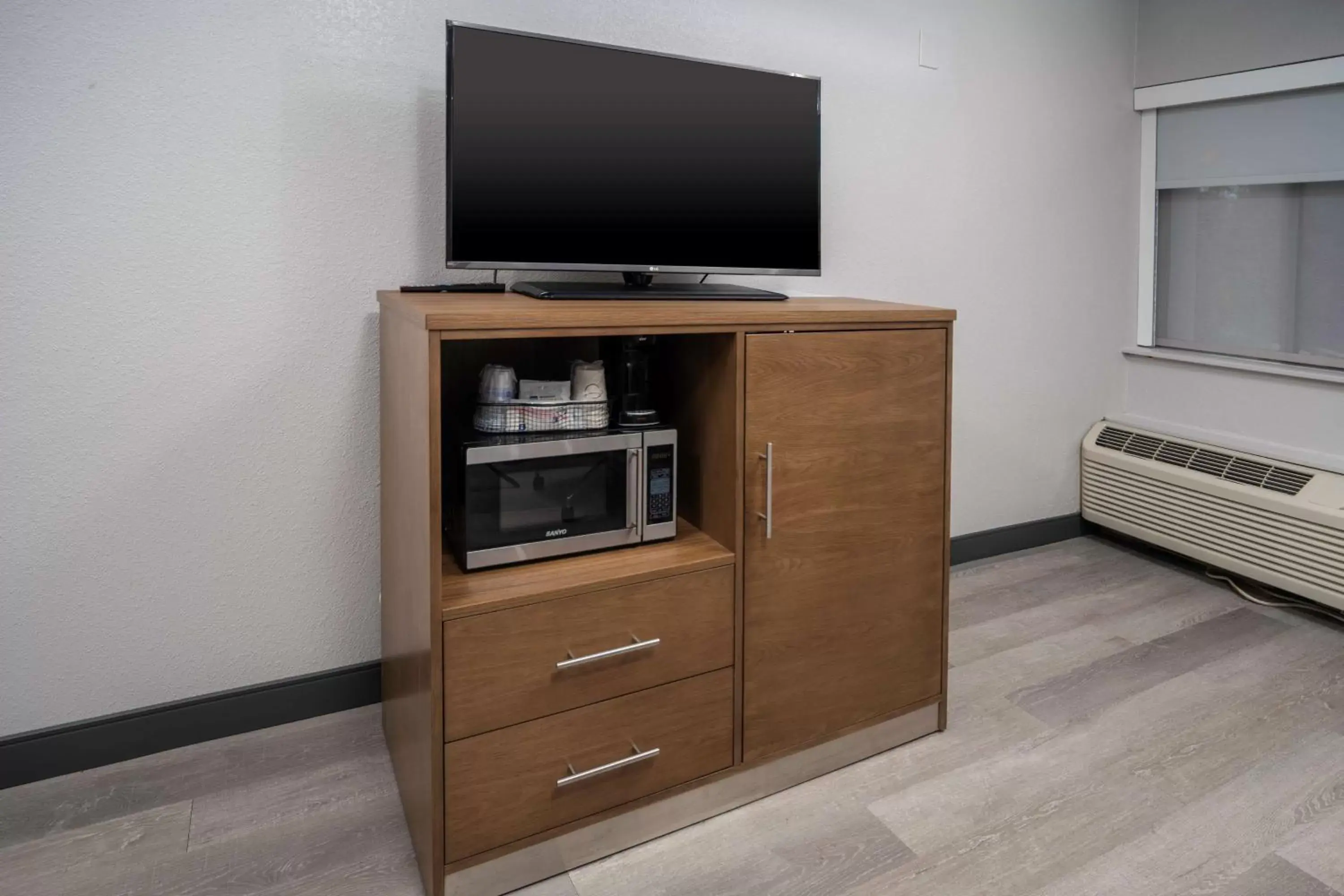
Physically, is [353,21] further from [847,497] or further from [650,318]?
[847,497]

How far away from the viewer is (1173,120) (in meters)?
3.12

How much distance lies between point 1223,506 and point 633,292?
2.23 meters

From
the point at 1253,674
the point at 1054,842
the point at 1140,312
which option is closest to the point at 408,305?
the point at 1054,842

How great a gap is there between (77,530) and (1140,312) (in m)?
3.59

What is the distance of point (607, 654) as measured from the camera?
1.46m

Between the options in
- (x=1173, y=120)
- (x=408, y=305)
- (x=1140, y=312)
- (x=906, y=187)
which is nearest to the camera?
(x=408, y=305)

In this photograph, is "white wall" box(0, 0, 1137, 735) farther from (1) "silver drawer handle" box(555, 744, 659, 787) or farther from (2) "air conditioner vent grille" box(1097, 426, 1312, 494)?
(2) "air conditioner vent grille" box(1097, 426, 1312, 494)

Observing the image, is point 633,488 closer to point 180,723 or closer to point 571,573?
point 571,573

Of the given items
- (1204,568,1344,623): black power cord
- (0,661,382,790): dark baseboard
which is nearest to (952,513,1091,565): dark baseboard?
(1204,568,1344,623): black power cord

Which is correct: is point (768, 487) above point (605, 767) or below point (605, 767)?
above

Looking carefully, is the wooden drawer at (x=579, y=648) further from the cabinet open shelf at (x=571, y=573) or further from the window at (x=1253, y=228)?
the window at (x=1253, y=228)

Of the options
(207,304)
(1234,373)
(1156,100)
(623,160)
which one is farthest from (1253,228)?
(207,304)

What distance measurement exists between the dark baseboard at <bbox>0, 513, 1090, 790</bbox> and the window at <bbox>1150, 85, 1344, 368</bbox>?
3112 millimetres

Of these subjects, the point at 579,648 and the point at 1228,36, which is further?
the point at 1228,36
